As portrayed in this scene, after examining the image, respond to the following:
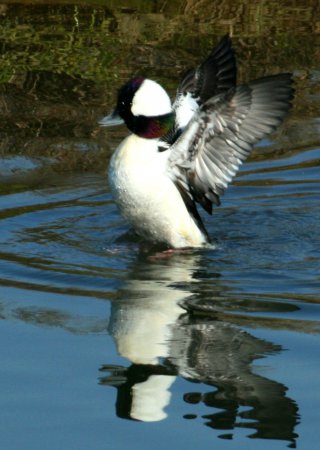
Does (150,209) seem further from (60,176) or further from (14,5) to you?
(14,5)

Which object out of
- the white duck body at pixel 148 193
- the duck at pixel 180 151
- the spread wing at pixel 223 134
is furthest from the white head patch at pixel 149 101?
the spread wing at pixel 223 134

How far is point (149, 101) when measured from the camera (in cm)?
928

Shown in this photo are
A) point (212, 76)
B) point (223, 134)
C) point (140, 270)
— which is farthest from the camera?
point (212, 76)

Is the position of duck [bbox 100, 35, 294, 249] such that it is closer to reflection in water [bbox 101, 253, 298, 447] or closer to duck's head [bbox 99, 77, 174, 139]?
duck's head [bbox 99, 77, 174, 139]

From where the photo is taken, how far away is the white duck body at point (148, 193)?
9102 mm

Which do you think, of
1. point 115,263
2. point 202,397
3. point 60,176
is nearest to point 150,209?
point 115,263

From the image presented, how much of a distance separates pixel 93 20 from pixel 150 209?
557 centimetres

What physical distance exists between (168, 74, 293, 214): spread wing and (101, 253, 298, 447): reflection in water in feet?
3.37

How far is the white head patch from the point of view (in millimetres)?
9227

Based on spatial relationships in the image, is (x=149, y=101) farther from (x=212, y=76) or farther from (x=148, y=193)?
(x=212, y=76)

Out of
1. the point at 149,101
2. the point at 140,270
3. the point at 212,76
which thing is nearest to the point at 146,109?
the point at 149,101

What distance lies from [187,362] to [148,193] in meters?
2.51

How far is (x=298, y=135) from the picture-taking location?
12234 mm

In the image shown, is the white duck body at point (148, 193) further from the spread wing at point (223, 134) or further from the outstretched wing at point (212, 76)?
the outstretched wing at point (212, 76)
